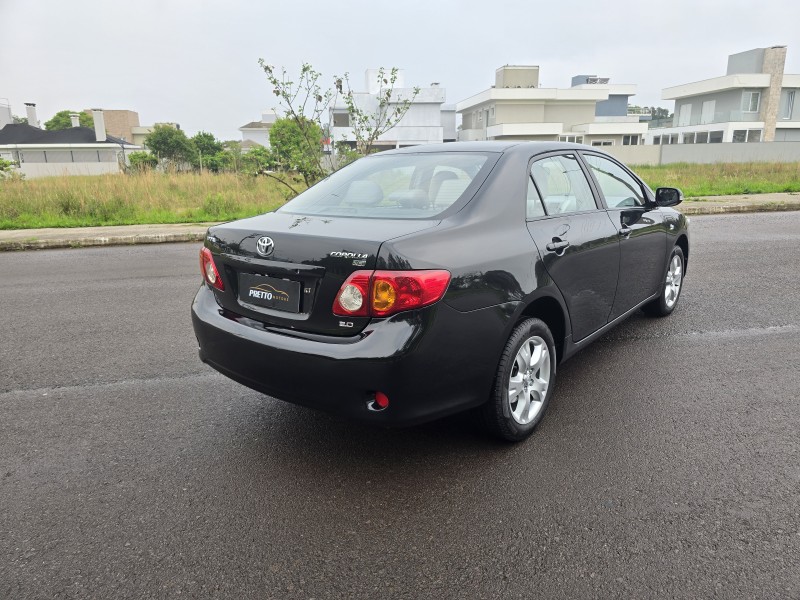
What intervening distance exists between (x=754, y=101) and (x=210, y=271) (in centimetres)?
6490

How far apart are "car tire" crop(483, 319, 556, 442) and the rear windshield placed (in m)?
0.81

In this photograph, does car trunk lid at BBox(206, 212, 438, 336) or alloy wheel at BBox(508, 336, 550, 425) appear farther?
alloy wheel at BBox(508, 336, 550, 425)

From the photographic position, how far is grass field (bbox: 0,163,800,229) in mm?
14195

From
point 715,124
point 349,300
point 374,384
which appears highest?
point 715,124

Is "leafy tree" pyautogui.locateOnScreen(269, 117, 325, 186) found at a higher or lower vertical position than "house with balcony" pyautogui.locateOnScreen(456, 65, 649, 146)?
lower

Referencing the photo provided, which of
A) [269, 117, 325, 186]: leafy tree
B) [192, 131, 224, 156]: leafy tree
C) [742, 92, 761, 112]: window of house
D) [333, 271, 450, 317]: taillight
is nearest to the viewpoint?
[333, 271, 450, 317]: taillight

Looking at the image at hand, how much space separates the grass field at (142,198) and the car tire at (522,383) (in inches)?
454

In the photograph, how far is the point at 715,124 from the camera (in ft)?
184

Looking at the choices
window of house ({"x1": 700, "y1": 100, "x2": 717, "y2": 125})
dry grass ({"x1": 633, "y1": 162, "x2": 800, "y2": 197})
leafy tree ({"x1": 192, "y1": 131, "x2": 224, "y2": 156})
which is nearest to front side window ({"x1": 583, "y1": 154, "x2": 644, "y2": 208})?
dry grass ({"x1": 633, "y1": 162, "x2": 800, "y2": 197})

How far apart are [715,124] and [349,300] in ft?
210

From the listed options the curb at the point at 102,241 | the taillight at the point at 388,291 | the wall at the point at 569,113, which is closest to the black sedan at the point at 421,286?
the taillight at the point at 388,291

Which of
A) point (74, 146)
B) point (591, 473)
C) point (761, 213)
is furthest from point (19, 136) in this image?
point (591, 473)

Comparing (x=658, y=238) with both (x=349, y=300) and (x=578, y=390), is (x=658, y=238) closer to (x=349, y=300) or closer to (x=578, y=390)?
(x=578, y=390)

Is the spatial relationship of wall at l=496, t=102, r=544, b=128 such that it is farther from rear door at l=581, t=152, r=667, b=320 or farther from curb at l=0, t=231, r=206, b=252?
rear door at l=581, t=152, r=667, b=320
